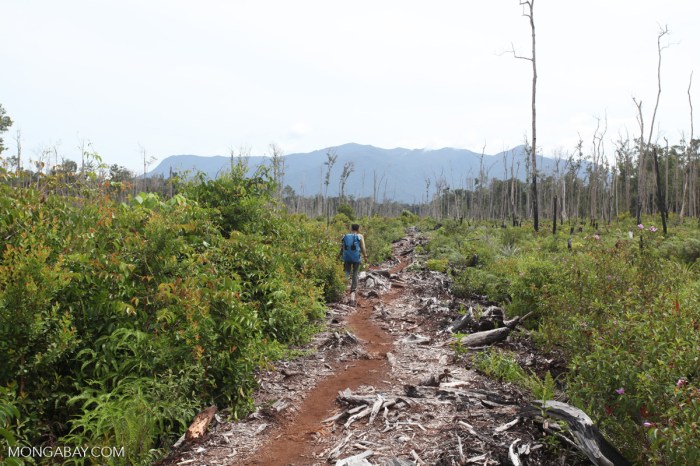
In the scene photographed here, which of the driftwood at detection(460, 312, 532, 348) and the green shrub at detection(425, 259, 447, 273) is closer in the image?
the driftwood at detection(460, 312, 532, 348)

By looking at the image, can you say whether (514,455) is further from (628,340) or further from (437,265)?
(437,265)

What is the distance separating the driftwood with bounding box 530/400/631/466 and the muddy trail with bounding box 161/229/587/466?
17 cm

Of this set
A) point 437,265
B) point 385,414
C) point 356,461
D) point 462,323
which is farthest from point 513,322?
point 437,265

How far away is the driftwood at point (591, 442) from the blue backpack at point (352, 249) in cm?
753

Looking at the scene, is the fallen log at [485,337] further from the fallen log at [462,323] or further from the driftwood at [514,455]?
the driftwood at [514,455]

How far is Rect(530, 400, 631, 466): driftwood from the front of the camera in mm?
2977

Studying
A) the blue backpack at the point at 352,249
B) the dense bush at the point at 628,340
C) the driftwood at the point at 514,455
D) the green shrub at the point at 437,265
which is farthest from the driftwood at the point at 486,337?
the green shrub at the point at 437,265

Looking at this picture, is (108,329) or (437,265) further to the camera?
(437,265)

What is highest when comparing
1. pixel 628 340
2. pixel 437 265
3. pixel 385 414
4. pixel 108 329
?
pixel 108 329

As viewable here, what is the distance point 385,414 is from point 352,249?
21.8 ft

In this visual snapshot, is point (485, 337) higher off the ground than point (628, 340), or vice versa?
point (628, 340)

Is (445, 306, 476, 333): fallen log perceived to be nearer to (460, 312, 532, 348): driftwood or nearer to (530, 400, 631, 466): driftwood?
(460, 312, 532, 348): driftwood

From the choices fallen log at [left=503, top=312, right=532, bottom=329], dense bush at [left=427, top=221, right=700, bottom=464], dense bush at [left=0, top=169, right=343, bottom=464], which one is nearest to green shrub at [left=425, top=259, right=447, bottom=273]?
dense bush at [left=427, top=221, right=700, bottom=464]

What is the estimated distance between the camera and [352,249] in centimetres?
1073
